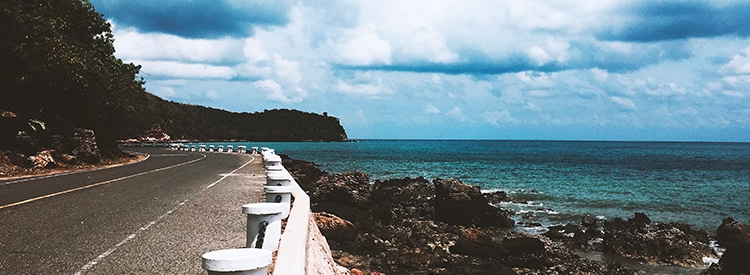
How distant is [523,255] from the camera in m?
14.2

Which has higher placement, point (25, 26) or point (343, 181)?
point (25, 26)

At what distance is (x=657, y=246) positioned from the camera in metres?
16.4

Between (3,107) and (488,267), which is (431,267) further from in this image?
(3,107)

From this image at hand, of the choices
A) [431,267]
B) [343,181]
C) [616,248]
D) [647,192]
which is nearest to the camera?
[431,267]

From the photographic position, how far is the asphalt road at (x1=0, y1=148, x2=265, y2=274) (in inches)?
239

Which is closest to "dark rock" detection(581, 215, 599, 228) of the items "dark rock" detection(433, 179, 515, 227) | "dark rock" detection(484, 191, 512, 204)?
"dark rock" detection(433, 179, 515, 227)

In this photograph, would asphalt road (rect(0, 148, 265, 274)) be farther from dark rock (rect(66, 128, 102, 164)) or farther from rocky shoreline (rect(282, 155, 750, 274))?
dark rock (rect(66, 128, 102, 164))

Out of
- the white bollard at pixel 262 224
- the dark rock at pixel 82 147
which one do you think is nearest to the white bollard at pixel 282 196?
the white bollard at pixel 262 224

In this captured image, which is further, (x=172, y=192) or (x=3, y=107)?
(x=3, y=107)

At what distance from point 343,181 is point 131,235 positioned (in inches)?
572

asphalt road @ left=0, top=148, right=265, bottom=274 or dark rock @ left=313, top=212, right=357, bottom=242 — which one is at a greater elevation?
asphalt road @ left=0, top=148, right=265, bottom=274

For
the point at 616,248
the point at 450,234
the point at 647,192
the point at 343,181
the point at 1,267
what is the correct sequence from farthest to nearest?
1. the point at 647,192
2. the point at 343,181
3. the point at 450,234
4. the point at 616,248
5. the point at 1,267

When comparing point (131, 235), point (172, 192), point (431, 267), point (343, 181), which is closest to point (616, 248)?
point (431, 267)

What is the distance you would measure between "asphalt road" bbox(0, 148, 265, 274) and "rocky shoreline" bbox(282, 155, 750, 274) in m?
3.57
